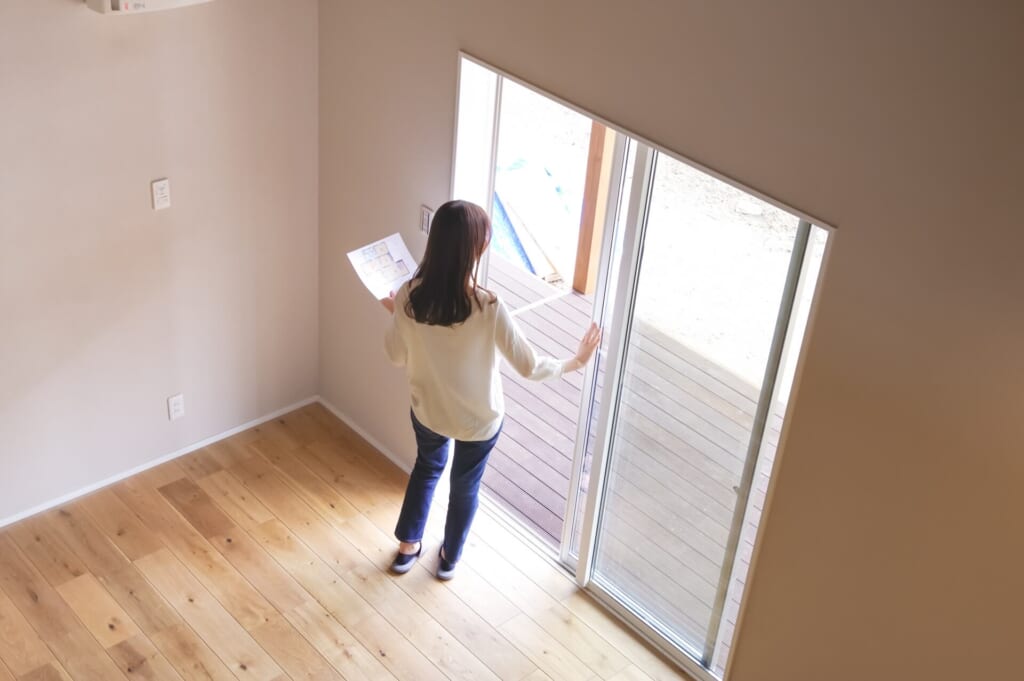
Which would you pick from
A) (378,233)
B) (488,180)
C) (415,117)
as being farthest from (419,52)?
(378,233)

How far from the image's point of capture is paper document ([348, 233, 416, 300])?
12.0ft

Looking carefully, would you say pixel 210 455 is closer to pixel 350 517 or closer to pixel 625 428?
pixel 350 517

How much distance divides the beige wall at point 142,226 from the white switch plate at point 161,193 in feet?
0.11

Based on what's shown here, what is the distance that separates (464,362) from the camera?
3.44 meters

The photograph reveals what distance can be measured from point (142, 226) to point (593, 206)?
1.98 meters

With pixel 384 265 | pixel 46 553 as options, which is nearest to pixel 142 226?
pixel 384 265

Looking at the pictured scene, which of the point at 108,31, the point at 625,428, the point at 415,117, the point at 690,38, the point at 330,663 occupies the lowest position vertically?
the point at 330,663

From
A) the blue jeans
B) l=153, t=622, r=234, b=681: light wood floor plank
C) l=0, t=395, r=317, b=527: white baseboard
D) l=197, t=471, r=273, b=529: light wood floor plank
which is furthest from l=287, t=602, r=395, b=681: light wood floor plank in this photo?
l=0, t=395, r=317, b=527: white baseboard

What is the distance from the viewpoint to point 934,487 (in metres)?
2.66

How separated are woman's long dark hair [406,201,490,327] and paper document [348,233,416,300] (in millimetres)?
305

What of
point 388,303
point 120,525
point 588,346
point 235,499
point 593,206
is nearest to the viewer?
point 588,346

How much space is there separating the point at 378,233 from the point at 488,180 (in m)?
0.54

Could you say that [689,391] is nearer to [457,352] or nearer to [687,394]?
[687,394]

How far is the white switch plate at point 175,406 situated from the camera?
4.34 meters
